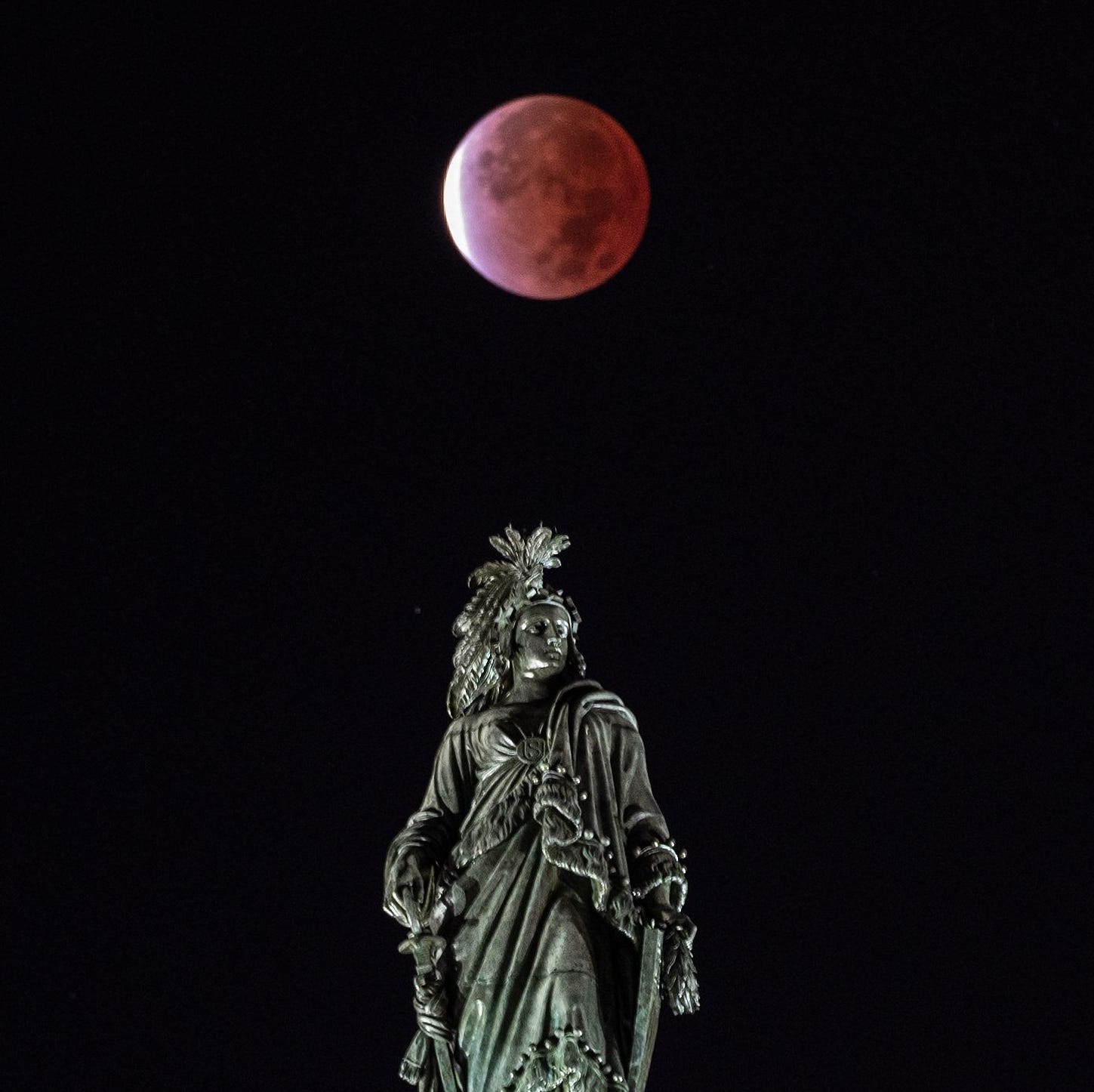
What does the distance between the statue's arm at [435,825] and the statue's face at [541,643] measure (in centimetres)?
44

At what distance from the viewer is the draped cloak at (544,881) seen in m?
10.6

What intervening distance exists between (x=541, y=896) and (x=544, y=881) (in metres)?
0.08

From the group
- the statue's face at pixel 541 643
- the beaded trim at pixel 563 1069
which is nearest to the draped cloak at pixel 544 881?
the beaded trim at pixel 563 1069

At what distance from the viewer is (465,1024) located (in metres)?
10.8

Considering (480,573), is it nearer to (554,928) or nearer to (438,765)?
(438,765)

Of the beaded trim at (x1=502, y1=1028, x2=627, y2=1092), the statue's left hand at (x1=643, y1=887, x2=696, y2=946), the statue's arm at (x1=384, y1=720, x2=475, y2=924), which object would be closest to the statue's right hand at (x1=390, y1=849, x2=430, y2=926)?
the statue's arm at (x1=384, y1=720, x2=475, y2=924)

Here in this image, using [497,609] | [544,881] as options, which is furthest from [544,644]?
[544,881]

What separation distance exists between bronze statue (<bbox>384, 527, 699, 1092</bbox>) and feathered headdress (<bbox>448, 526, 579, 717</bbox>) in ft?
0.33

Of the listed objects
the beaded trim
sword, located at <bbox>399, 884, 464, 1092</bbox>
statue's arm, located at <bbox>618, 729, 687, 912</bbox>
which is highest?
statue's arm, located at <bbox>618, 729, 687, 912</bbox>

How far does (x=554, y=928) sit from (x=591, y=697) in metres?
1.24

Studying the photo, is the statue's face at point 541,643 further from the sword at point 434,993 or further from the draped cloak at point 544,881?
the sword at point 434,993

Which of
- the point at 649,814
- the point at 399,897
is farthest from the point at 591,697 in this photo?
the point at 399,897

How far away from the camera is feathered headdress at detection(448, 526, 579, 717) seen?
1198cm

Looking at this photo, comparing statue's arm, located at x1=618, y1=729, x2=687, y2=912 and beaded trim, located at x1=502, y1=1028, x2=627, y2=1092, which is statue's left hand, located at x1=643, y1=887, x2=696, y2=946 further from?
beaded trim, located at x1=502, y1=1028, x2=627, y2=1092
